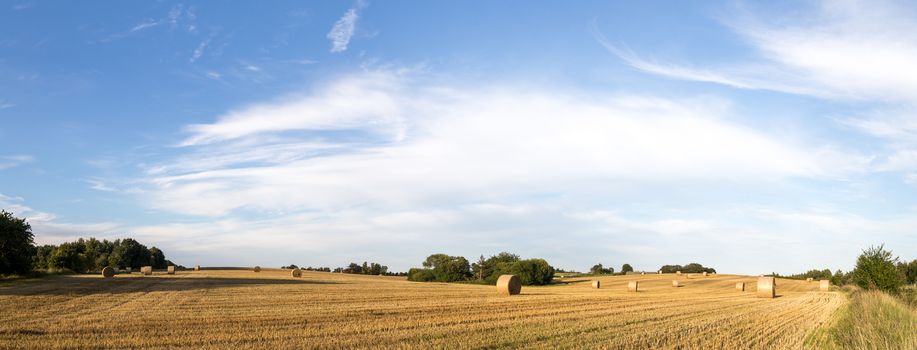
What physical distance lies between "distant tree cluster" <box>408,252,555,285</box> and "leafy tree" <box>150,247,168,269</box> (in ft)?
147

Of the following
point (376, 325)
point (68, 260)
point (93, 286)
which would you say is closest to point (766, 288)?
point (376, 325)

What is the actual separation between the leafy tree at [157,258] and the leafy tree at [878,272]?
89.9 metres

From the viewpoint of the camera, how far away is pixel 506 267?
66.5m

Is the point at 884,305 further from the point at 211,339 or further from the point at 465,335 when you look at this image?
the point at 211,339

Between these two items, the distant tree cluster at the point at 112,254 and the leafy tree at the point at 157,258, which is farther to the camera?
the leafy tree at the point at 157,258

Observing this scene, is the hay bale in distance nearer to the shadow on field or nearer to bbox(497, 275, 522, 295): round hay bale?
bbox(497, 275, 522, 295): round hay bale

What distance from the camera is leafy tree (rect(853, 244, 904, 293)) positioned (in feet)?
118

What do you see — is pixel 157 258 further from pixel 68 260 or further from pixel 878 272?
pixel 878 272

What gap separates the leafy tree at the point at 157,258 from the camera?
317 ft

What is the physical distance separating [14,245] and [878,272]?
5319 centimetres

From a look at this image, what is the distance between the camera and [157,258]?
325 feet

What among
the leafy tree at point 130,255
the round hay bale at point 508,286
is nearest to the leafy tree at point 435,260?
the round hay bale at point 508,286

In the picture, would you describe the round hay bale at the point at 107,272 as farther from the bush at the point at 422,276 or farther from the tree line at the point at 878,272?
the tree line at the point at 878,272

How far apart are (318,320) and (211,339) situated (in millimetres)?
4106
